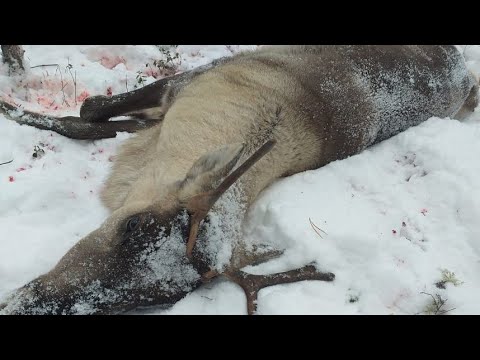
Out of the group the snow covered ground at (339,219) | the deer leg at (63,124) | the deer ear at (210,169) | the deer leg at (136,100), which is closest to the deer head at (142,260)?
the deer ear at (210,169)

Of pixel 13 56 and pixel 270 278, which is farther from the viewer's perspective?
pixel 13 56

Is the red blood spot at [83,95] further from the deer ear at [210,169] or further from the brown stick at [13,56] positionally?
the deer ear at [210,169]

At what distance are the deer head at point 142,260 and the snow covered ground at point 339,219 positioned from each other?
0.19m

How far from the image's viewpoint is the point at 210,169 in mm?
3092

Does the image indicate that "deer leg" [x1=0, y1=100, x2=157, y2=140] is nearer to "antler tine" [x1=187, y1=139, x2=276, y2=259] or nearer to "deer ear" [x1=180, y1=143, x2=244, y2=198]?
"deer ear" [x1=180, y1=143, x2=244, y2=198]

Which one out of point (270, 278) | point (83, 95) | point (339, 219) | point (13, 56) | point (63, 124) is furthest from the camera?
point (83, 95)

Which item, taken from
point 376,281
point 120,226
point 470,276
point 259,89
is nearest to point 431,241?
point 470,276

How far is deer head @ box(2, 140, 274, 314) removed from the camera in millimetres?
3000

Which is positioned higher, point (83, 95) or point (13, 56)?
point (13, 56)

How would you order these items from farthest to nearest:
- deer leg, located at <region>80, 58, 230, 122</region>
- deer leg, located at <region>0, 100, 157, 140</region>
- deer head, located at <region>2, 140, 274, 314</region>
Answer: deer leg, located at <region>80, 58, 230, 122</region>, deer leg, located at <region>0, 100, 157, 140</region>, deer head, located at <region>2, 140, 274, 314</region>

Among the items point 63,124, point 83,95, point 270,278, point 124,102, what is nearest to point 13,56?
point 83,95

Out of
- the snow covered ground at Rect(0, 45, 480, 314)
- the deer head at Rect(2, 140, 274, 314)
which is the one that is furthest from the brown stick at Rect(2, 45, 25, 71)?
the deer head at Rect(2, 140, 274, 314)

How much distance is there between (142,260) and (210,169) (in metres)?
0.65

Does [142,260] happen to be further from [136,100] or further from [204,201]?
[136,100]
